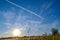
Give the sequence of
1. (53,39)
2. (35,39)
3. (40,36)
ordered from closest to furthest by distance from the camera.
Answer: (53,39), (40,36), (35,39)

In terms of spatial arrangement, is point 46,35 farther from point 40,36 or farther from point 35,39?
point 35,39

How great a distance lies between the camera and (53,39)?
46.2 feet

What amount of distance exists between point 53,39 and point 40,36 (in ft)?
4.55

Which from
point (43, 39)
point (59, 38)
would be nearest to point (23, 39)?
point (43, 39)

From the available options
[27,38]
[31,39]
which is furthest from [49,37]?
[31,39]

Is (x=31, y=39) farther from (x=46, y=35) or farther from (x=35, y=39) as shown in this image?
(x=46, y=35)

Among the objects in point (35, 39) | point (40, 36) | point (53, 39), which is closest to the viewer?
point (53, 39)

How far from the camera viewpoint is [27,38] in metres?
15.2

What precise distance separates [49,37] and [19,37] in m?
2.71

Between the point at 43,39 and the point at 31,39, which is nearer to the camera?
the point at 43,39

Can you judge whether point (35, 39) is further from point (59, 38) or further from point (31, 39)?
point (59, 38)

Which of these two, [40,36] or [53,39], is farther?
[40,36]

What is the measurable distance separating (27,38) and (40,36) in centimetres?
110

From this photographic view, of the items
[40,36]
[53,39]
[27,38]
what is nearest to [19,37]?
[27,38]
